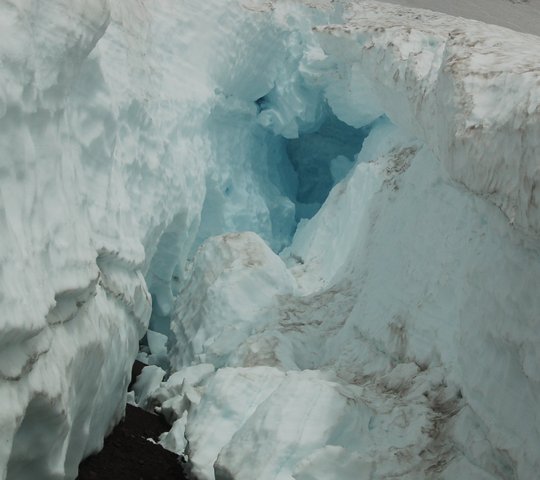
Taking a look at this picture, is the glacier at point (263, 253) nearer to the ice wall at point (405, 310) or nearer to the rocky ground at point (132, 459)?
the ice wall at point (405, 310)

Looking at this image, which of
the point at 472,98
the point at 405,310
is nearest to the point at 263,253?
the point at 405,310

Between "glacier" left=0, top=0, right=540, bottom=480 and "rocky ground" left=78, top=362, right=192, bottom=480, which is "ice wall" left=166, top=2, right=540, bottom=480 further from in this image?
"rocky ground" left=78, top=362, right=192, bottom=480

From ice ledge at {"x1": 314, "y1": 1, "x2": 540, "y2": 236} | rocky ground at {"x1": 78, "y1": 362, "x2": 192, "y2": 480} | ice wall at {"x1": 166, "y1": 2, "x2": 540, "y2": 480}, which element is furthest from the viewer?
rocky ground at {"x1": 78, "y1": 362, "x2": 192, "y2": 480}

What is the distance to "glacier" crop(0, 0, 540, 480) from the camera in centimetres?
344

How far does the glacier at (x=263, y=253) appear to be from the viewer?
11.3ft

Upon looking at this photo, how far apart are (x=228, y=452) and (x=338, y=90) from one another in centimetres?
604

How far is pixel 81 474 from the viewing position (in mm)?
4348

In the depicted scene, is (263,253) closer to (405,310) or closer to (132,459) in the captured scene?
(405,310)

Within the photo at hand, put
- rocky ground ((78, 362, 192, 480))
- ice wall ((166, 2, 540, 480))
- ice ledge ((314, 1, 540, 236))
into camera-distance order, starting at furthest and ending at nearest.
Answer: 1. rocky ground ((78, 362, 192, 480))
2. ice wall ((166, 2, 540, 480))
3. ice ledge ((314, 1, 540, 236))

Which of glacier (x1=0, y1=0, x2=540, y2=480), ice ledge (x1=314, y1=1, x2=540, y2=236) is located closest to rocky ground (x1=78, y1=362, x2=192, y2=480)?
glacier (x1=0, y1=0, x2=540, y2=480)

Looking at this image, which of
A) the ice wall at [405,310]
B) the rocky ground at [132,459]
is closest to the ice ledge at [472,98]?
the ice wall at [405,310]

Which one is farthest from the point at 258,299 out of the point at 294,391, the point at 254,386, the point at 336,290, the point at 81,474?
the point at 81,474

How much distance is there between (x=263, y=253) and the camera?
7.72 m

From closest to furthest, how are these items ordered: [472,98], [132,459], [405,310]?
[472,98] → [132,459] → [405,310]
